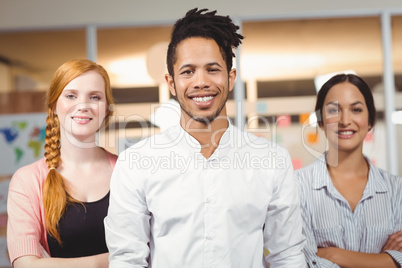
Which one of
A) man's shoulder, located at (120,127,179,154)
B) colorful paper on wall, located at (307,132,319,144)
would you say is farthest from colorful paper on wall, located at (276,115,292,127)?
man's shoulder, located at (120,127,179,154)

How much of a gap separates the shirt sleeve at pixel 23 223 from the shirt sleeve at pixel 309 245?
1.17 metres

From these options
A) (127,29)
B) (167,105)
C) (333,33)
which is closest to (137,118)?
(167,105)

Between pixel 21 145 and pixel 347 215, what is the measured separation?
278 cm

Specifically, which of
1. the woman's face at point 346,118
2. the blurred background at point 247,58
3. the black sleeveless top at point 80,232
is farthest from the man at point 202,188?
the blurred background at point 247,58

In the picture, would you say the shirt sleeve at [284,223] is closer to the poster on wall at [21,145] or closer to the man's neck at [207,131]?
the man's neck at [207,131]

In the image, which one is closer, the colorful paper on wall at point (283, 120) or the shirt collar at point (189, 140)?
the shirt collar at point (189, 140)

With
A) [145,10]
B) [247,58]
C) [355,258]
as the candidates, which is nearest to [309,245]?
[355,258]

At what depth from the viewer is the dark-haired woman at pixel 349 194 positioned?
221 centimetres

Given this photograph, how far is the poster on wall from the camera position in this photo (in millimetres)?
3922

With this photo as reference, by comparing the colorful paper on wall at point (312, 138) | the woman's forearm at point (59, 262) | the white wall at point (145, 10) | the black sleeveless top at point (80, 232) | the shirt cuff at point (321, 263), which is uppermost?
the white wall at point (145, 10)

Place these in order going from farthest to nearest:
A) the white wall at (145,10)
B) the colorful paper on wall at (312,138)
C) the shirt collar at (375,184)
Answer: the white wall at (145,10), the colorful paper on wall at (312,138), the shirt collar at (375,184)

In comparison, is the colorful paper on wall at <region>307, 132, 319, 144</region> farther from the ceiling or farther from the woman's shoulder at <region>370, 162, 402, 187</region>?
the woman's shoulder at <region>370, 162, 402, 187</region>

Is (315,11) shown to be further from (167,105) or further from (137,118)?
(137,118)

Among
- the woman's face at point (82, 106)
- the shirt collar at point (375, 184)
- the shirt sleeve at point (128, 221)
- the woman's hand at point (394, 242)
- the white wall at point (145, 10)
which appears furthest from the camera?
the white wall at point (145, 10)
